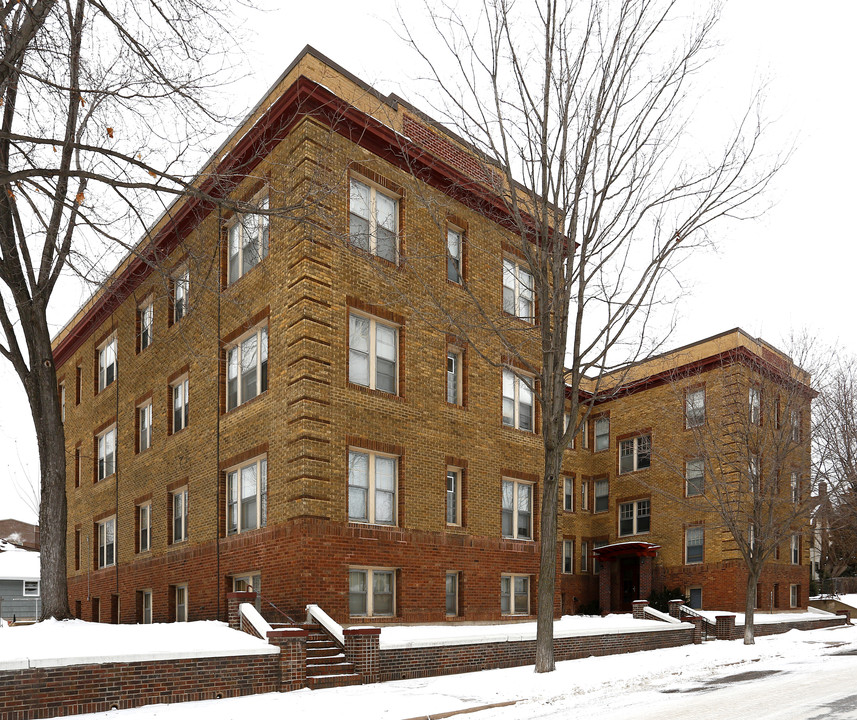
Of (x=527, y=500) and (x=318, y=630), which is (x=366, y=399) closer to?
(x=318, y=630)

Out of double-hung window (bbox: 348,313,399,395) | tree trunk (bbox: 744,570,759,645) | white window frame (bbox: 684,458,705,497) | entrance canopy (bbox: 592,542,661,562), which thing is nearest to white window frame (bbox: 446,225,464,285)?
double-hung window (bbox: 348,313,399,395)

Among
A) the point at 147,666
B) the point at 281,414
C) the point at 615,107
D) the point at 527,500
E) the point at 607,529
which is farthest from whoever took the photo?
the point at 607,529

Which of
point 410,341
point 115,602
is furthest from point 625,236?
point 115,602

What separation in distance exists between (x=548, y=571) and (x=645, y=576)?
70.6 ft

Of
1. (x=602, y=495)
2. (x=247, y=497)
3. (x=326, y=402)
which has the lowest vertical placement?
(x=602, y=495)

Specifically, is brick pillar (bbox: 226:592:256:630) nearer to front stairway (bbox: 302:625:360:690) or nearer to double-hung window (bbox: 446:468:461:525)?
front stairway (bbox: 302:625:360:690)

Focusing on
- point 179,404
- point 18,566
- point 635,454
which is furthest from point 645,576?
point 18,566

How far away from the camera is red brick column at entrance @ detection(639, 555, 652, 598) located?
3478cm

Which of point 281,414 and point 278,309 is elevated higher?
point 278,309

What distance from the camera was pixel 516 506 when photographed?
904 inches

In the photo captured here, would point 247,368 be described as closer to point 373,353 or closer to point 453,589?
point 373,353

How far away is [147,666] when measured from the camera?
1235 centimetres

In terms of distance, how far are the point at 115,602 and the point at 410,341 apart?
48.5 ft

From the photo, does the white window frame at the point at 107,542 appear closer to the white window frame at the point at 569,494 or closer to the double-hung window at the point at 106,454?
the double-hung window at the point at 106,454
